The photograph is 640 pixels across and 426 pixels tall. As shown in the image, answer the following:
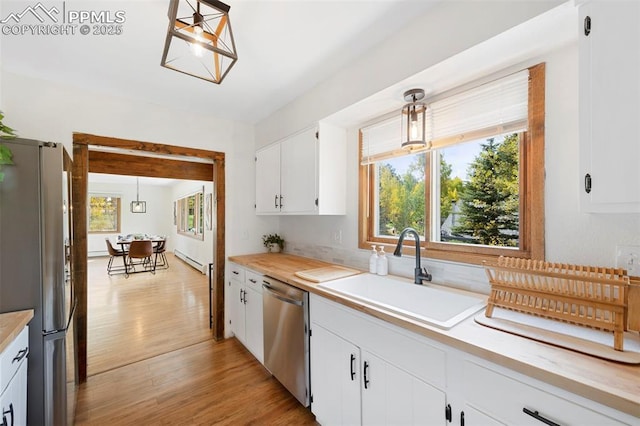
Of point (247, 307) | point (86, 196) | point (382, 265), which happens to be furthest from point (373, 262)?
point (86, 196)

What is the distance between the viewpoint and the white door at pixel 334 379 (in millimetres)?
1434

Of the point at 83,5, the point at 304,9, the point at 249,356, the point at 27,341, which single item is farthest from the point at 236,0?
the point at 249,356

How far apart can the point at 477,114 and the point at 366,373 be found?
160 cm

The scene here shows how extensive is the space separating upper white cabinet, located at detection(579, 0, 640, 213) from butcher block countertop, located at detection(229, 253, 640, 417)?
50 cm

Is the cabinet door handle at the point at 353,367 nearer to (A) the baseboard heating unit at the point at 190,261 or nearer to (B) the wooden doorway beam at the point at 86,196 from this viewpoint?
(B) the wooden doorway beam at the point at 86,196

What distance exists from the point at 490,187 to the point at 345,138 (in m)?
1.26

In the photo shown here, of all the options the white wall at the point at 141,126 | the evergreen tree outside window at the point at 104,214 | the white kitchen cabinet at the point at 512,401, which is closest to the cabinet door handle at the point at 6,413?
the white kitchen cabinet at the point at 512,401

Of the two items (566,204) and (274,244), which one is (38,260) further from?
(566,204)

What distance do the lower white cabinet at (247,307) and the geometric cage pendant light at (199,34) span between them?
1698 millimetres

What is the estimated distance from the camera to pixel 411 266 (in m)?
1.84

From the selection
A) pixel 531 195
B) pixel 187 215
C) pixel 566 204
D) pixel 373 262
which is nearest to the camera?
pixel 566 204

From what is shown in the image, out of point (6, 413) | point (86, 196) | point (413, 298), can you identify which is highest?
point (86, 196)

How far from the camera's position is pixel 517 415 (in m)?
0.84

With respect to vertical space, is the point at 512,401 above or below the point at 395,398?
above
